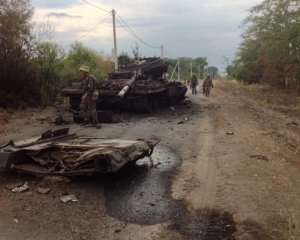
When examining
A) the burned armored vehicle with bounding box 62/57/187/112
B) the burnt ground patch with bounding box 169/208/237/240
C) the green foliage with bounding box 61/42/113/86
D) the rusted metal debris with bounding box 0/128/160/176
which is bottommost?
the burnt ground patch with bounding box 169/208/237/240

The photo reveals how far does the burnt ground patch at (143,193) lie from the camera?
4.77 m

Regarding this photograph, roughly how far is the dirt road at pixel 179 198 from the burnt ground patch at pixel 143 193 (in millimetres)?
13

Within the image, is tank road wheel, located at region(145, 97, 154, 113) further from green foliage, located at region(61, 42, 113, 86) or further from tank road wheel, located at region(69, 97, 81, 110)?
green foliage, located at region(61, 42, 113, 86)

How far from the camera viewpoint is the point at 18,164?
5.83 metres

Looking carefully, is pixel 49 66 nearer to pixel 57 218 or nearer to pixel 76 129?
pixel 76 129

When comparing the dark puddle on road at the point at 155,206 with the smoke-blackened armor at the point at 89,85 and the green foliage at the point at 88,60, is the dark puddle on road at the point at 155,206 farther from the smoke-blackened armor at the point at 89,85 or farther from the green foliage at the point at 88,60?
the green foliage at the point at 88,60

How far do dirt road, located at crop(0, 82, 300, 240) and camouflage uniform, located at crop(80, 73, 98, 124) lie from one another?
2.91m

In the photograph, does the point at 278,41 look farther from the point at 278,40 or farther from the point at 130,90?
the point at 130,90

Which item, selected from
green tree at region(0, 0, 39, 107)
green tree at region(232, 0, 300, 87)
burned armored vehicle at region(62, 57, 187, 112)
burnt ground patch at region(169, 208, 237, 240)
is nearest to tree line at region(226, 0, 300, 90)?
green tree at region(232, 0, 300, 87)

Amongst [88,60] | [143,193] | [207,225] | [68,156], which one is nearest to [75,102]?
[68,156]

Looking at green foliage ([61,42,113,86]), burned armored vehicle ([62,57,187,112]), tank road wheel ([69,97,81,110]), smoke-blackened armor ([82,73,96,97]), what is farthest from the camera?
green foliage ([61,42,113,86])

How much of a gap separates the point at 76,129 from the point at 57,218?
6.03m

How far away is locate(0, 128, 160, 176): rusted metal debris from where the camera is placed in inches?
211

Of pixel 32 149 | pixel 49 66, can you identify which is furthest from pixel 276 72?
pixel 32 149
